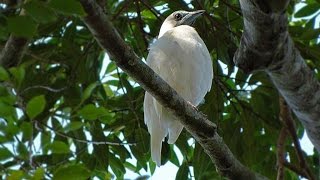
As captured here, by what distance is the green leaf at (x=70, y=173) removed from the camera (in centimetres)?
226

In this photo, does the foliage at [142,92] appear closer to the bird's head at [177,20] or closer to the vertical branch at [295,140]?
the bird's head at [177,20]

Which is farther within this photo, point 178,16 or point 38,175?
point 178,16

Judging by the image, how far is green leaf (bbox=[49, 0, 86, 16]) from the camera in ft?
7.10

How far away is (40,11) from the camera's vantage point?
7.25 ft

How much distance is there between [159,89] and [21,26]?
39.3 inches

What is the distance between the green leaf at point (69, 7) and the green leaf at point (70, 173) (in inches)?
20.4

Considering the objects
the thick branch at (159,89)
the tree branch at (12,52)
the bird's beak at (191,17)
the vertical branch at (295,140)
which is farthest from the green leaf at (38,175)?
the bird's beak at (191,17)

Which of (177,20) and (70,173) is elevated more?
(70,173)

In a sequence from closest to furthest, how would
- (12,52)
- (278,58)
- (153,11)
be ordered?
(278,58) → (12,52) → (153,11)

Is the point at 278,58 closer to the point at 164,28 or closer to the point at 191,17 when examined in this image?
the point at 191,17

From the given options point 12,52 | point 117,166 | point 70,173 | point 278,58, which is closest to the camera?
point 70,173

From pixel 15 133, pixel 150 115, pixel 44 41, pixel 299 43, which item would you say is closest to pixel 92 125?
pixel 150 115

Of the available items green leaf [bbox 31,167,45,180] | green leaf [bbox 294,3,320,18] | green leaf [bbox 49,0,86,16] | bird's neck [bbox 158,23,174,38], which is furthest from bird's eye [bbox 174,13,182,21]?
green leaf [bbox 31,167,45,180]

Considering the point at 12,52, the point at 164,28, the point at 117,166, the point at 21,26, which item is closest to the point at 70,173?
the point at 21,26
